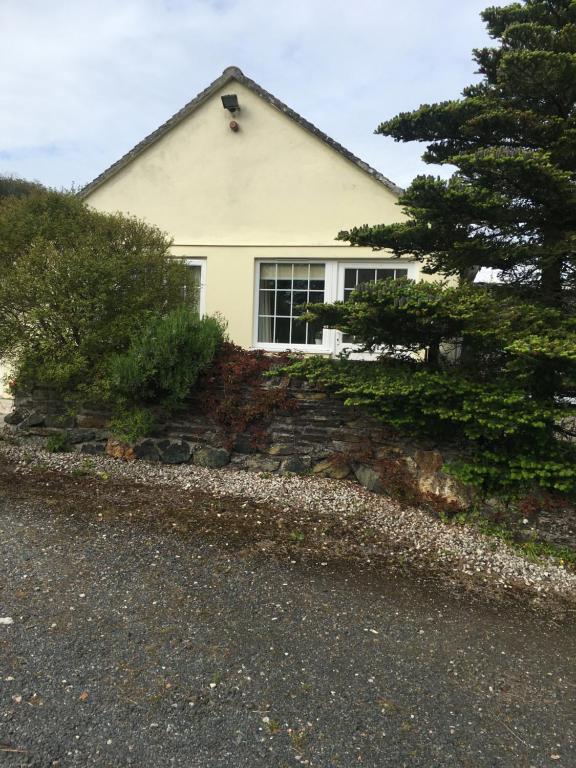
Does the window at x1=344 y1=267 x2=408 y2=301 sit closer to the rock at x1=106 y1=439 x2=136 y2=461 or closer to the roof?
the roof

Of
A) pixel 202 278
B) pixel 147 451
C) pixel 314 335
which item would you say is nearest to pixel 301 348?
pixel 314 335

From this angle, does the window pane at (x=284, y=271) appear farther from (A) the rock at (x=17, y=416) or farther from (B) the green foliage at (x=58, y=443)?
(A) the rock at (x=17, y=416)

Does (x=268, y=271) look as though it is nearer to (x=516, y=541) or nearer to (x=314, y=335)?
(x=314, y=335)

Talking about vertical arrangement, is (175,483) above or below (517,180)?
below

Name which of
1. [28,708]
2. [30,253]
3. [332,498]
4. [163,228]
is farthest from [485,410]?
[163,228]

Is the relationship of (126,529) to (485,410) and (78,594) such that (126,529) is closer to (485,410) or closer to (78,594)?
(78,594)

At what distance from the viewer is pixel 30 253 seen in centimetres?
559

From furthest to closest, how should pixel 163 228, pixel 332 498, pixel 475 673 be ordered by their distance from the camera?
pixel 163 228
pixel 332 498
pixel 475 673

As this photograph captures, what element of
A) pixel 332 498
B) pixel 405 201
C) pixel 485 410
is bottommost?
pixel 332 498

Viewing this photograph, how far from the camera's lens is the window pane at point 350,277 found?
859cm

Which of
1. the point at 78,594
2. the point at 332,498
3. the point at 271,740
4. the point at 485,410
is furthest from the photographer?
the point at 332,498

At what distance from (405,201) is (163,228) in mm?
5571

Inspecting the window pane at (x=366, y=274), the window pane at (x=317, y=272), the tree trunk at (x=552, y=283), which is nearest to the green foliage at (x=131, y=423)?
the window pane at (x=317, y=272)

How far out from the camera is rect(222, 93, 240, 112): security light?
8352 mm
